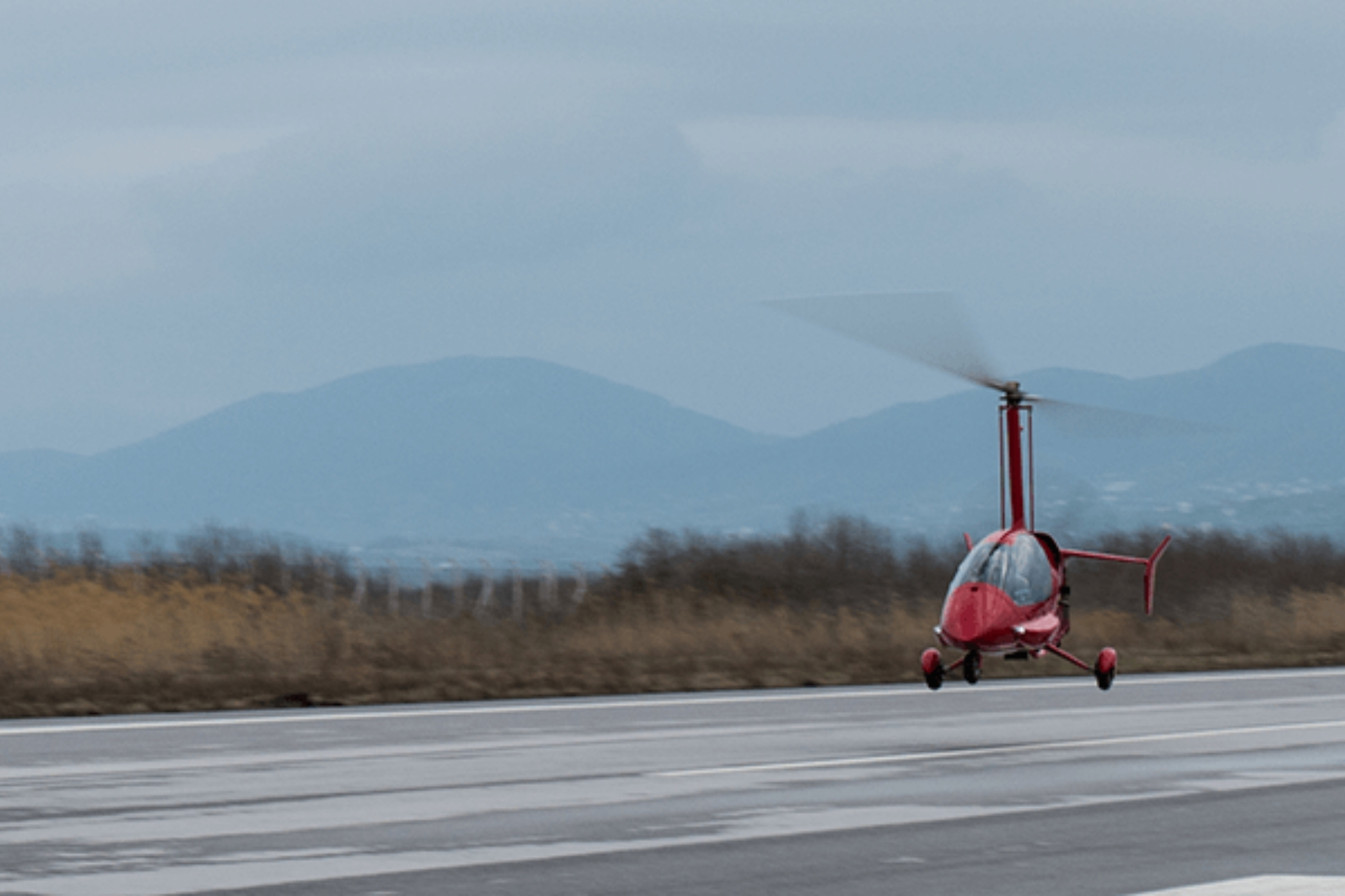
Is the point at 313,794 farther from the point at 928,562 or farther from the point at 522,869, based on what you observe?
the point at 928,562

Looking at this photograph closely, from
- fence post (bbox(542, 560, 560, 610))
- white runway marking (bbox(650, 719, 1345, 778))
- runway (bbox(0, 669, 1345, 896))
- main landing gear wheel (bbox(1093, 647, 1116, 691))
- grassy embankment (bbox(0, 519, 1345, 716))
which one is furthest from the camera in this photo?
fence post (bbox(542, 560, 560, 610))

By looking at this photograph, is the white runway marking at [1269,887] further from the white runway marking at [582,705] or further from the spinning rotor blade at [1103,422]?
the spinning rotor blade at [1103,422]

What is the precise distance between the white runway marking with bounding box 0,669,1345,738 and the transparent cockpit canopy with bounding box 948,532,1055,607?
2.01m

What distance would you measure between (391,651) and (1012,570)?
7484mm

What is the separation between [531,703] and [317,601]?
6526 millimetres

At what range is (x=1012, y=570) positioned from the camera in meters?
22.1

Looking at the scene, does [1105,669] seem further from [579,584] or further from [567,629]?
[579,584]

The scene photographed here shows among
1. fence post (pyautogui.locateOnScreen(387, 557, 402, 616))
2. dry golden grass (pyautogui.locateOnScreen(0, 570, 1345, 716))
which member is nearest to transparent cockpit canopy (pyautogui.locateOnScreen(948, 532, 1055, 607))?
dry golden grass (pyautogui.locateOnScreen(0, 570, 1345, 716))

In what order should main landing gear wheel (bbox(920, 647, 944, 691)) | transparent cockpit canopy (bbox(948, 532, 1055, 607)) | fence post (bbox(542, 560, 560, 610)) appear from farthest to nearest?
fence post (bbox(542, 560, 560, 610)), main landing gear wheel (bbox(920, 647, 944, 691)), transparent cockpit canopy (bbox(948, 532, 1055, 607))

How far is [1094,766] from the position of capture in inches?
625

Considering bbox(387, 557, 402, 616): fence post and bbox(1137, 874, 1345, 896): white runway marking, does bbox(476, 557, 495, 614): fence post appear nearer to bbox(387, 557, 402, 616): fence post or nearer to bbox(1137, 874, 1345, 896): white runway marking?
bbox(387, 557, 402, 616): fence post

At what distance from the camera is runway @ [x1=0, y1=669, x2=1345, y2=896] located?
33.5 feet

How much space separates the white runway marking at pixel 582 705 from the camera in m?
19.2

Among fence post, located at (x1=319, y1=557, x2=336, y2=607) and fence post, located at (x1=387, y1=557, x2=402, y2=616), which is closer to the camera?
fence post, located at (x1=319, y1=557, x2=336, y2=607)
